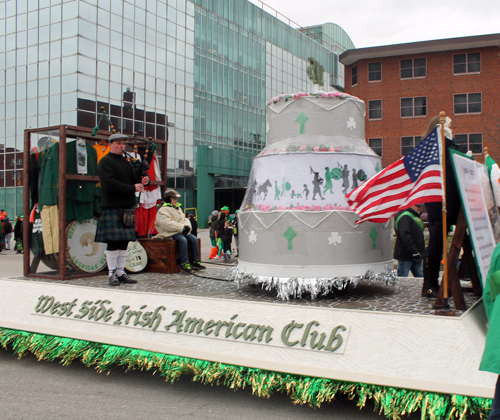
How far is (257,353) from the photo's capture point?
4.24 meters

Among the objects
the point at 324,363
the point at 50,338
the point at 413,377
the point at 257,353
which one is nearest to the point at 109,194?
the point at 50,338

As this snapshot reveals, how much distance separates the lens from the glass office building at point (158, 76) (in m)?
31.3

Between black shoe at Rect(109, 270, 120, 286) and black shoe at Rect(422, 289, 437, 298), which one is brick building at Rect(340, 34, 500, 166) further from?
black shoe at Rect(109, 270, 120, 286)

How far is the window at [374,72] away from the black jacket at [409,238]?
2960 cm

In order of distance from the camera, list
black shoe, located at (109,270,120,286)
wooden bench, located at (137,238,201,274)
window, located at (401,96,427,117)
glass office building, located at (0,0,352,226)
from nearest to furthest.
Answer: black shoe, located at (109,270,120,286) < wooden bench, located at (137,238,201,274) < glass office building, located at (0,0,352,226) < window, located at (401,96,427,117)

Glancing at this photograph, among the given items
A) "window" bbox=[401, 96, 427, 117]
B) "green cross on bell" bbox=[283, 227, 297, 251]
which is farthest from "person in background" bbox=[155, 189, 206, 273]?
"window" bbox=[401, 96, 427, 117]

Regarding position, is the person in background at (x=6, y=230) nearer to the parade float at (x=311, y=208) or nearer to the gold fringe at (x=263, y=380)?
the gold fringe at (x=263, y=380)

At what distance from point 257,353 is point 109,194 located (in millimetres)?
3460

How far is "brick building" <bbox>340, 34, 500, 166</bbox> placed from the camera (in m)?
33.0

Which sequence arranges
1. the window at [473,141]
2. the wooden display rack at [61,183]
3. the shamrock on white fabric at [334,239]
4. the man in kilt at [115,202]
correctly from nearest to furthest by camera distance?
the shamrock on white fabric at [334,239], the man in kilt at [115,202], the wooden display rack at [61,183], the window at [473,141]

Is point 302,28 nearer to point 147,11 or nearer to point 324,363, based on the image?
point 147,11

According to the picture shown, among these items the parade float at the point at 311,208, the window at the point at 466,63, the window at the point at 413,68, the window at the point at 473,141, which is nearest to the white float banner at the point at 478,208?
the parade float at the point at 311,208

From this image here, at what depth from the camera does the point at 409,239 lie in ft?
25.7

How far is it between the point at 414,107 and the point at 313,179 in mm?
31996
